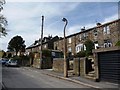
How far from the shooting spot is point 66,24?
1017 inches

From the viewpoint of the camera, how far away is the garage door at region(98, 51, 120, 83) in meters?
19.5

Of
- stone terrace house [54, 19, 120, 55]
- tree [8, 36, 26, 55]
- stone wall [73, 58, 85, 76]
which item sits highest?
tree [8, 36, 26, 55]

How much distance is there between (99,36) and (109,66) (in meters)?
33.4

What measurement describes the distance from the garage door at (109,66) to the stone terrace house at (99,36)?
985 inches

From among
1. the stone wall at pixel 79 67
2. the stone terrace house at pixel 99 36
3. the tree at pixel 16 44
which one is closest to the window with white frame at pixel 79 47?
the stone terrace house at pixel 99 36

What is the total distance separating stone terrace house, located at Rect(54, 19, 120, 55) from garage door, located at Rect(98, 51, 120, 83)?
2501 centimetres

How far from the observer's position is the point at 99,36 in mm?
53688

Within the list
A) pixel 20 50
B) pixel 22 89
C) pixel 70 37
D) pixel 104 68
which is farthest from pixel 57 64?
pixel 20 50

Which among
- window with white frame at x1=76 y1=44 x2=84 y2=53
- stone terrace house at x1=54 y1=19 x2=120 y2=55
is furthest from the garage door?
window with white frame at x1=76 y1=44 x2=84 y2=53

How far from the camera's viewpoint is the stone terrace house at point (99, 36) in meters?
48.0

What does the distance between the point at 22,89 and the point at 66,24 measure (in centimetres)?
1213

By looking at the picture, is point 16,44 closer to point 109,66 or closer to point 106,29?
point 106,29

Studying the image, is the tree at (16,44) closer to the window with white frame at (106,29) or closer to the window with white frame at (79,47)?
the window with white frame at (79,47)

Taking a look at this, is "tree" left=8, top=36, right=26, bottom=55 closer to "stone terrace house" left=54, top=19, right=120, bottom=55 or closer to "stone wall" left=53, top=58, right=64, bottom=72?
"stone terrace house" left=54, top=19, right=120, bottom=55
